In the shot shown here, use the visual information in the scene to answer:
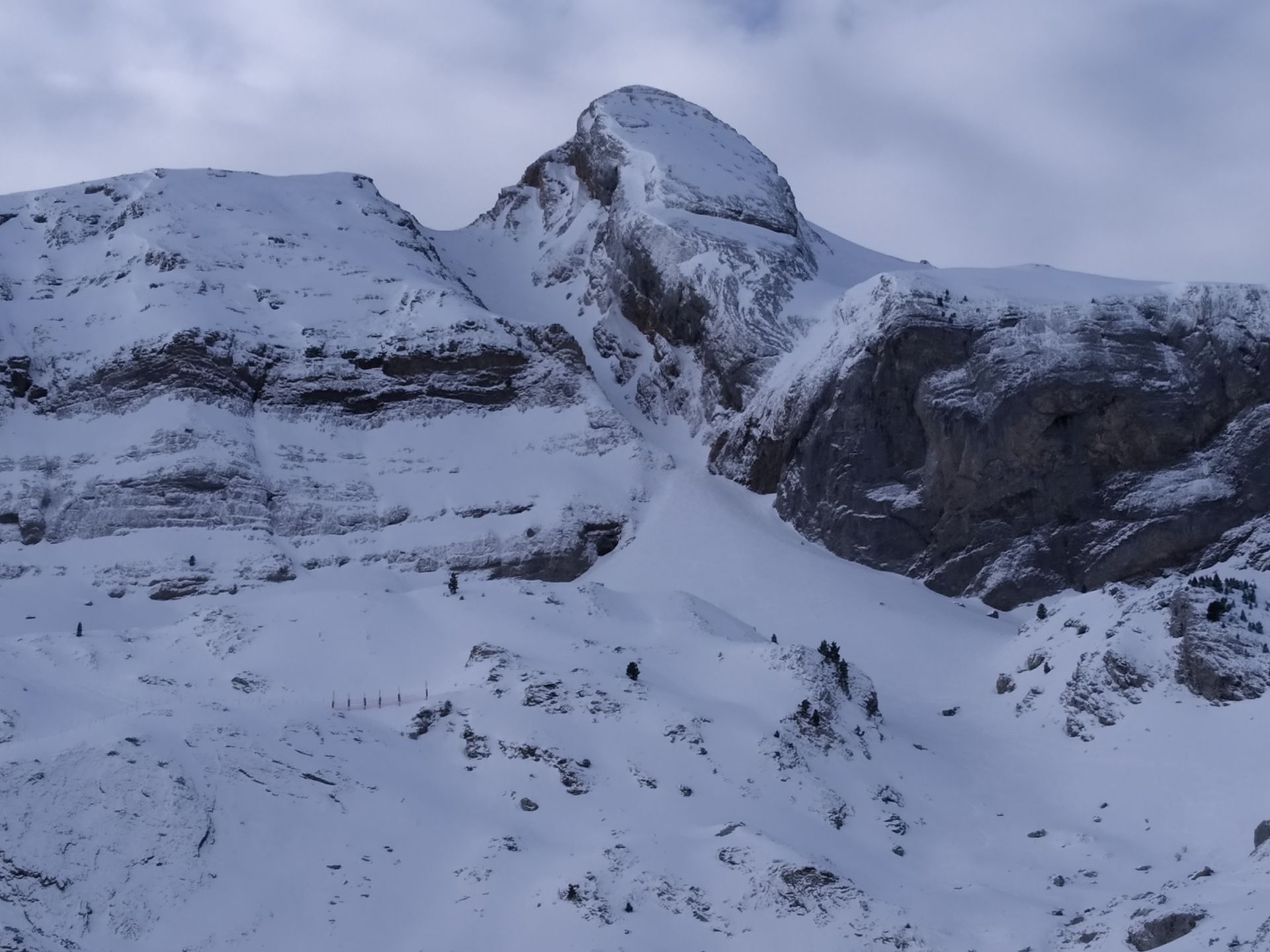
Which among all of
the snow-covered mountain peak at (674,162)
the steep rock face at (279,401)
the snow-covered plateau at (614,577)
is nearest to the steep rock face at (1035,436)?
the snow-covered plateau at (614,577)

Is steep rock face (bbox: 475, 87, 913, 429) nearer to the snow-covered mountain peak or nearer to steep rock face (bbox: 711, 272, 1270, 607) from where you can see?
the snow-covered mountain peak

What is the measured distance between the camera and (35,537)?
79.5 m

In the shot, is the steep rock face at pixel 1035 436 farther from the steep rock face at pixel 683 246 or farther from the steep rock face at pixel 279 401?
the steep rock face at pixel 279 401

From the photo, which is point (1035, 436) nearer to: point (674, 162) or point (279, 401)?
point (279, 401)

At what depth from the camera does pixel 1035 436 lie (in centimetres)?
7638

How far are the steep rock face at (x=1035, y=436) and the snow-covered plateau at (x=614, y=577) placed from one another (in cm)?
20

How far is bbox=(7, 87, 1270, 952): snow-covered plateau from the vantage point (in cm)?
4331

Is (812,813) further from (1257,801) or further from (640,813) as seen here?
(1257,801)

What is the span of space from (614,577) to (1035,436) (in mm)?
20269

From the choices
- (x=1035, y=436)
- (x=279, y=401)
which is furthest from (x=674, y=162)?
(x=1035, y=436)

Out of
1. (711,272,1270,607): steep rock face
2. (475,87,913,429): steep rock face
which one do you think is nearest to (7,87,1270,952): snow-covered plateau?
(711,272,1270,607): steep rock face

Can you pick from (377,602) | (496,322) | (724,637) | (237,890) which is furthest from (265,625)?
(496,322)

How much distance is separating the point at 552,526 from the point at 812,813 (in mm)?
34513

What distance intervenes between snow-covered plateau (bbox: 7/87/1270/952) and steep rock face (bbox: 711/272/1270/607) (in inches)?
8.0
